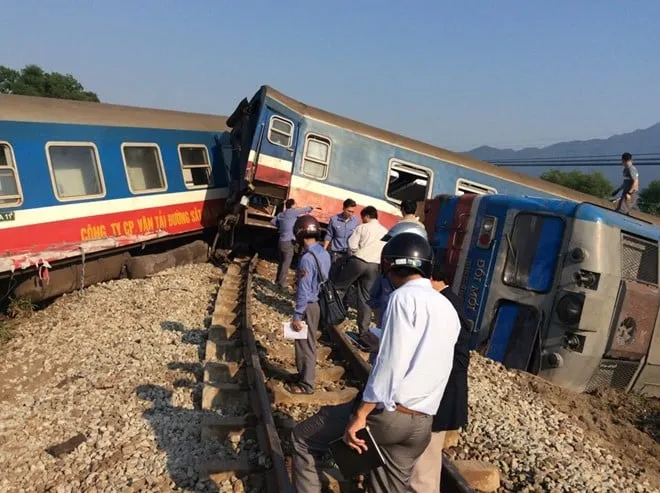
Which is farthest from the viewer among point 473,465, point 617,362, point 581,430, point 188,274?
point 188,274

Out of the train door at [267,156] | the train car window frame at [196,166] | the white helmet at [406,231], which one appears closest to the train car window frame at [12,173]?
the train car window frame at [196,166]

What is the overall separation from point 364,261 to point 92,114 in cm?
538

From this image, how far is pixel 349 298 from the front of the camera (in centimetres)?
873

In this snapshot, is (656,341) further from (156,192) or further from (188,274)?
(156,192)

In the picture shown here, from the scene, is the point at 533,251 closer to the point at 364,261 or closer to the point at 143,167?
the point at 364,261

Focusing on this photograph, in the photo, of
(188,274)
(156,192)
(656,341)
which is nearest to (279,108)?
(156,192)

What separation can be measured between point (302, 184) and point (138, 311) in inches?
174

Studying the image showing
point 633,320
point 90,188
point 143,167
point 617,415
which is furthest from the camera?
point 143,167

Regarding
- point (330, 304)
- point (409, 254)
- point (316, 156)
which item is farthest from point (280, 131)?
point (409, 254)

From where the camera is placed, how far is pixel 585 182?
143 feet

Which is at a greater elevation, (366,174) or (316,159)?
(316,159)

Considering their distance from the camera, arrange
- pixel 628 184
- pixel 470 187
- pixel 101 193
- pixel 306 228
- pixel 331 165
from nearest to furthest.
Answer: pixel 306 228 < pixel 101 193 < pixel 628 184 < pixel 331 165 < pixel 470 187

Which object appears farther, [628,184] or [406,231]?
[628,184]

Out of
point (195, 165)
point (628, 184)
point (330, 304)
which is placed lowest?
point (330, 304)
